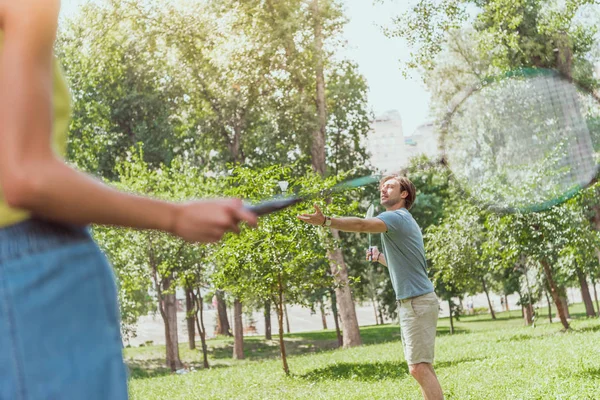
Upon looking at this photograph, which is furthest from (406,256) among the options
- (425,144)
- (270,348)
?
(270,348)

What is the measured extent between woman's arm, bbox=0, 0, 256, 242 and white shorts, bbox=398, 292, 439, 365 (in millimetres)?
5207

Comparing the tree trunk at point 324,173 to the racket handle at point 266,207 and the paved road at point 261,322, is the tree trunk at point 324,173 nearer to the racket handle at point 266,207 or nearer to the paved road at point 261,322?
the paved road at point 261,322

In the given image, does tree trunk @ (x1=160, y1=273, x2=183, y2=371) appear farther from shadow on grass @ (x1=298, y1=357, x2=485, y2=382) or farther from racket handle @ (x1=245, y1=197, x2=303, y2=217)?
racket handle @ (x1=245, y1=197, x2=303, y2=217)

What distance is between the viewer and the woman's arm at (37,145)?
44.7 inches

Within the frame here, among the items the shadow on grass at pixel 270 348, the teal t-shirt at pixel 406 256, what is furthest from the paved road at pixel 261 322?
the teal t-shirt at pixel 406 256

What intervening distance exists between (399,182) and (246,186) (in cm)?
894

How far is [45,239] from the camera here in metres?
1.20

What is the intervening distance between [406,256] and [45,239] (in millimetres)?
5207

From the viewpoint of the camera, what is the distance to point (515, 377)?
9.77 m

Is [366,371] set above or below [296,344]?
below

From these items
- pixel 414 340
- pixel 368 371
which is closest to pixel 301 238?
pixel 368 371

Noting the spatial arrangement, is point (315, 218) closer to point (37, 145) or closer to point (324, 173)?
point (37, 145)

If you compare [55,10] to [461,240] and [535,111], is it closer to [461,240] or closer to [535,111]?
[535,111]

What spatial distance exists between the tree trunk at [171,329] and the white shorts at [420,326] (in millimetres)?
22027
